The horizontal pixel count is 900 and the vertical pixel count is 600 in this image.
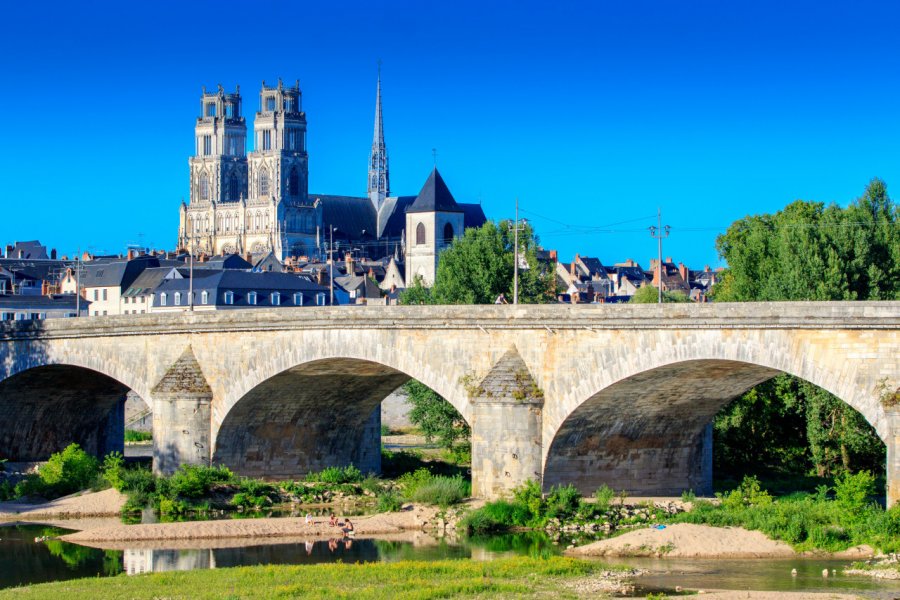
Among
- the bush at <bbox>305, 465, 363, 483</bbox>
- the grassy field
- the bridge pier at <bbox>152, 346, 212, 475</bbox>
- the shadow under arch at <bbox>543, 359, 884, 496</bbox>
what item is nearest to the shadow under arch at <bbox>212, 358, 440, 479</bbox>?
the bridge pier at <bbox>152, 346, 212, 475</bbox>

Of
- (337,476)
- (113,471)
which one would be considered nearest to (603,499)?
(337,476)

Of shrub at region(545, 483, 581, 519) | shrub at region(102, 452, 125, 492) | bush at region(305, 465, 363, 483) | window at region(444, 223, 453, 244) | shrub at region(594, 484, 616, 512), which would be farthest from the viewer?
window at region(444, 223, 453, 244)

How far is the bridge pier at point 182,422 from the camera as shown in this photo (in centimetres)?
4941

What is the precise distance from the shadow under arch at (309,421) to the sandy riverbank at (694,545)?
1158 centimetres

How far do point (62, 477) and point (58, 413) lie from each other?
9422 mm

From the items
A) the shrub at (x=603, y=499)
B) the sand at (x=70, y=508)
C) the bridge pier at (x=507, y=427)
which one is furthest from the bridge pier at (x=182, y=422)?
the shrub at (x=603, y=499)

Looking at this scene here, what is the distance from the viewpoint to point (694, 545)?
3728 cm

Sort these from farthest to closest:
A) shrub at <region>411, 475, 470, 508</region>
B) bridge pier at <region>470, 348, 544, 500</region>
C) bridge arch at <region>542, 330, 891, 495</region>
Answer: shrub at <region>411, 475, 470, 508</region>
bridge pier at <region>470, 348, 544, 500</region>
bridge arch at <region>542, 330, 891, 495</region>

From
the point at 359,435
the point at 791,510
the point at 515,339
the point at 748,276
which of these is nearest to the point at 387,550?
the point at 515,339

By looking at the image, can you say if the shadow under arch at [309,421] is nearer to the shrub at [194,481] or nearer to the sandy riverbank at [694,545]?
the shrub at [194,481]

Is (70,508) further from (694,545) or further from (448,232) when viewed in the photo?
(448,232)

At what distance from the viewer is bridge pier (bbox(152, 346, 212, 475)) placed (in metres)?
49.4

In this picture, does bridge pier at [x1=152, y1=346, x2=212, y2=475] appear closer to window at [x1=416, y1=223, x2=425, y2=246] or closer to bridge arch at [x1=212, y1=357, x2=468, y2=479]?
bridge arch at [x1=212, y1=357, x2=468, y2=479]

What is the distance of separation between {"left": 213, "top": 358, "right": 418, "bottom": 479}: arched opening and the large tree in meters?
11.9
